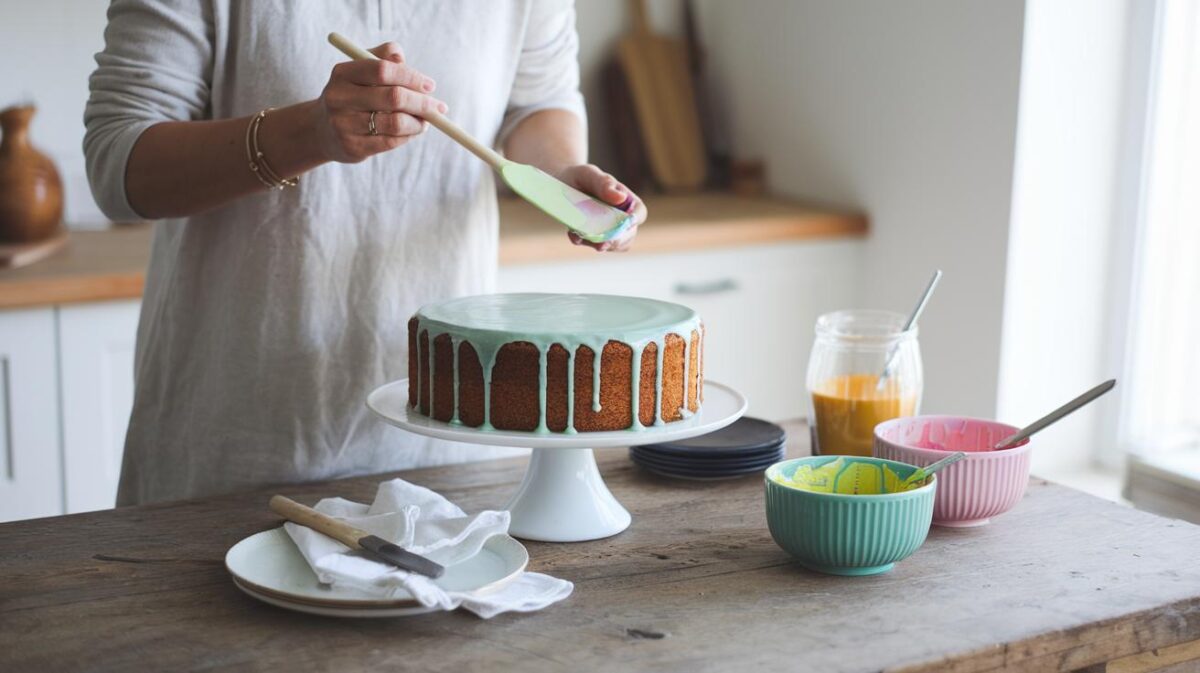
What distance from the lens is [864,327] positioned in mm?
1322

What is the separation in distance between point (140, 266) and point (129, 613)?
Answer: 1.20 m

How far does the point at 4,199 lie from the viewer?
2.12m

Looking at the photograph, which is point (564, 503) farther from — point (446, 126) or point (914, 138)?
point (914, 138)

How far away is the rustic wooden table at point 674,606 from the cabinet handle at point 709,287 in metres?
1.26

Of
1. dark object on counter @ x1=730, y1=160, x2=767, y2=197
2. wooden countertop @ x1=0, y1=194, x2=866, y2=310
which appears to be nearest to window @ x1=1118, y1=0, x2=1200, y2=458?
wooden countertop @ x1=0, y1=194, x2=866, y2=310

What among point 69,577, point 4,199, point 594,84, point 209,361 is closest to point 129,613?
point 69,577

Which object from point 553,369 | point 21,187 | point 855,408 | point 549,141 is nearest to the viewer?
point 553,369

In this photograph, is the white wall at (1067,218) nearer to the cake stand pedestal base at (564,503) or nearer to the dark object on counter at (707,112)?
the dark object on counter at (707,112)

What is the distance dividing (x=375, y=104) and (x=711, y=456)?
0.46 m

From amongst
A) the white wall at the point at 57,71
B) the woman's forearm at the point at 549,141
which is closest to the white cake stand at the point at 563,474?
the woman's forearm at the point at 549,141

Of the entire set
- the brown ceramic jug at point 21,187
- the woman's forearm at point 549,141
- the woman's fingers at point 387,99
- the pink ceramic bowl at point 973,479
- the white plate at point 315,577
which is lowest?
the white plate at point 315,577

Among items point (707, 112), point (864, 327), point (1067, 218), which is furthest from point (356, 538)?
point (707, 112)

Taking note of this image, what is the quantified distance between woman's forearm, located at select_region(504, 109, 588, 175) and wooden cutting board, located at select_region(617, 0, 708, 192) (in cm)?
132

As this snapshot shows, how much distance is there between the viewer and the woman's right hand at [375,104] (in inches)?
42.5
